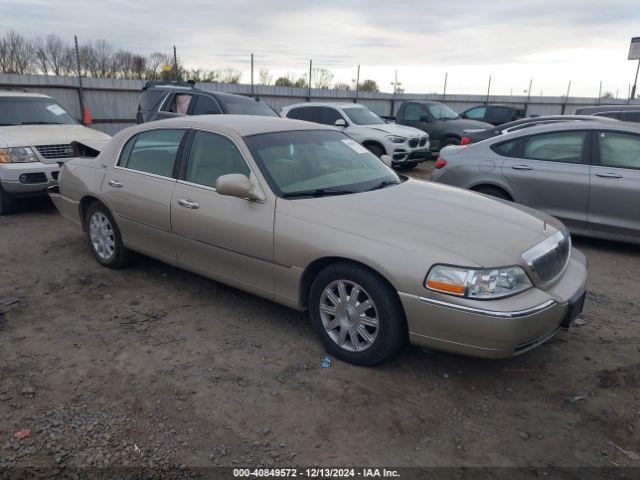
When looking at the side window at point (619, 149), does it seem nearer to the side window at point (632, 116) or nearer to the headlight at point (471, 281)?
the headlight at point (471, 281)

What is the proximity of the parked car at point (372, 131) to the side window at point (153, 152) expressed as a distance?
7.02m

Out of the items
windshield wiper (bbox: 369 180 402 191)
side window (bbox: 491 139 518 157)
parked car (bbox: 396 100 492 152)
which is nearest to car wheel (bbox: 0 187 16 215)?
windshield wiper (bbox: 369 180 402 191)

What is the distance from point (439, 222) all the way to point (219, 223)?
1.68 metres

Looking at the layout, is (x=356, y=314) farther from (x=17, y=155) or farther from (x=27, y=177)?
(x=17, y=155)

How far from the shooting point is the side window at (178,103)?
32.6 feet

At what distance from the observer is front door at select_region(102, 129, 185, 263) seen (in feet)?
14.5

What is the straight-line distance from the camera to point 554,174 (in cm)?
615

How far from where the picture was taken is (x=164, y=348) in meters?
3.69

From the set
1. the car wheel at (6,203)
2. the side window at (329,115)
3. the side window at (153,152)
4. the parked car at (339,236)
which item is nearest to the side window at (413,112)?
the side window at (329,115)

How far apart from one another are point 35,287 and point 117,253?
2.60 feet

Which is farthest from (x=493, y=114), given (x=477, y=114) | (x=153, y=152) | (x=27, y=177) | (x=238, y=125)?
(x=153, y=152)

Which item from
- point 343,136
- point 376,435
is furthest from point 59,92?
point 376,435

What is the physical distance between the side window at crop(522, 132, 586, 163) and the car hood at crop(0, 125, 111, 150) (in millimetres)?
5571

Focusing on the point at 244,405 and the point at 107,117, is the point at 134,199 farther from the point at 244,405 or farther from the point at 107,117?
the point at 107,117
